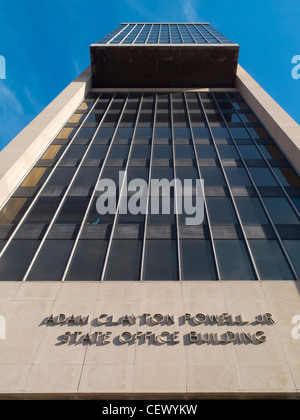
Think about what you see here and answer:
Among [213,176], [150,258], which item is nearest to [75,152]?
[213,176]

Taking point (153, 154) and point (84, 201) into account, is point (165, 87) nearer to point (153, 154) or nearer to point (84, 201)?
point (153, 154)

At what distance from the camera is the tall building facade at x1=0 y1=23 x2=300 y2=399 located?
1047 centimetres

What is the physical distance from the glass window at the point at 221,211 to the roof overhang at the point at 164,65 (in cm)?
2499

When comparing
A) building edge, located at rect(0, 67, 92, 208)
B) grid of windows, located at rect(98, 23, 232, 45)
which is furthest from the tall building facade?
grid of windows, located at rect(98, 23, 232, 45)

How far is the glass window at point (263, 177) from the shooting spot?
20.5m

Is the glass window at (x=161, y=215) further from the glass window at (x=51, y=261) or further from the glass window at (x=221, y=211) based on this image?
the glass window at (x=51, y=261)

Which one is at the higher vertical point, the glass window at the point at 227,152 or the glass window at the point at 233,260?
the glass window at the point at 227,152

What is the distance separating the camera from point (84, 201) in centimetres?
1908

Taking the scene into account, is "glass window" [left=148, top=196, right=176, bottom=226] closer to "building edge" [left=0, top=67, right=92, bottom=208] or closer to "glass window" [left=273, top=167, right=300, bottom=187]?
"glass window" [left=273, top=167, right=300, bottom=187]

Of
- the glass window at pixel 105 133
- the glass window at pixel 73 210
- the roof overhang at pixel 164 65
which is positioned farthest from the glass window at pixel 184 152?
the roof overhang at pixel 164 65

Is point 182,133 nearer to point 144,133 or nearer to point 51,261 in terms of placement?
point 144,133

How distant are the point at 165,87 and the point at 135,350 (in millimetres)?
34825

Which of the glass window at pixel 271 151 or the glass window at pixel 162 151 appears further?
the glass window at pixel 162 151
